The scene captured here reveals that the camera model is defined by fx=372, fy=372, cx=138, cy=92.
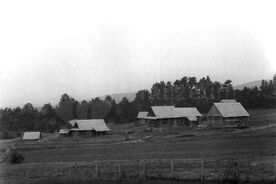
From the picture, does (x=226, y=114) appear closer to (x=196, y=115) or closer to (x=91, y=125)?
(x=196, y=115)

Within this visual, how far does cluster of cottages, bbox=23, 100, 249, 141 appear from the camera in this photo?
76625 millimetres

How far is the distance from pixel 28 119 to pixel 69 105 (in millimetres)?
27109

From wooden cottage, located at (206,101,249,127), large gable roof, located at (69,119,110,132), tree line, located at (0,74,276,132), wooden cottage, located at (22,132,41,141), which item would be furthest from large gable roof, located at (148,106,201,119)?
wooden cottage, located at (22,132,41,141)

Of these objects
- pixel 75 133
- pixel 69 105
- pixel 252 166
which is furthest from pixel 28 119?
pixel 252 166

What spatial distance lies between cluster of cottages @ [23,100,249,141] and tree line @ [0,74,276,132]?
23490mm

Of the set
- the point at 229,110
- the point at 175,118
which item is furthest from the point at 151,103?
the point at 229,110

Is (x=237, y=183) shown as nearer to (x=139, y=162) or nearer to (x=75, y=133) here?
(x=139, y=162)

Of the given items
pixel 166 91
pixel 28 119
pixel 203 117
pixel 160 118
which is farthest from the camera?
pixel 166 91

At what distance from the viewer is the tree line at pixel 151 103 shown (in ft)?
356

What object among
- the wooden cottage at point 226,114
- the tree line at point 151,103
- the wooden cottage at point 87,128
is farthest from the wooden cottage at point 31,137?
the wooden cottage at point 226,114

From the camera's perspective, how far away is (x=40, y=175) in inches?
1123

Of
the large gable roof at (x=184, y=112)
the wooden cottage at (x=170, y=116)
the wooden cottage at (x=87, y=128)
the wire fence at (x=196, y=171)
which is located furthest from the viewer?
the large gable roof at (x=184, y=112)

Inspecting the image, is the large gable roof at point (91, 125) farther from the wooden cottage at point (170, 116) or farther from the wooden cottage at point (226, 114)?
the wooden cottage at point (226, 114)

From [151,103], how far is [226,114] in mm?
67493
